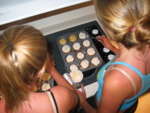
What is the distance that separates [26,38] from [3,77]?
0.59ft

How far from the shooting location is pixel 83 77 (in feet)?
3.89

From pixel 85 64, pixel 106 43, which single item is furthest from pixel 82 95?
pixel 106 43

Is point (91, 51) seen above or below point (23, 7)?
below

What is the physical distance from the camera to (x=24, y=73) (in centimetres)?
59

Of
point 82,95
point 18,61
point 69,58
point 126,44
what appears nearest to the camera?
point 18,61

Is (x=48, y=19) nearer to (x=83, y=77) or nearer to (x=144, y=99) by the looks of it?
(x=83, y=77)

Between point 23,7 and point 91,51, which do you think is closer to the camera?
point 23,7

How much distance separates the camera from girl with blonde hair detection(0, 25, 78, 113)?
54 centimetres

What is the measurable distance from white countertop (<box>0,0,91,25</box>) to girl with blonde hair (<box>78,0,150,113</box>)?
30cm

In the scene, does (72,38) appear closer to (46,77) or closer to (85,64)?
(85,64)

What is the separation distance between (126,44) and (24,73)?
47cm

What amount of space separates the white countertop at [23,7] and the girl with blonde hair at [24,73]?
21 cm

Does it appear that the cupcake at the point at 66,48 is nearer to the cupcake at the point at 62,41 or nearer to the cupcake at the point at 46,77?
the cupcake at the point at 62,41

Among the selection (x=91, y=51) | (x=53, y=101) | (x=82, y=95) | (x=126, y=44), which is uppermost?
(x=126, y=44)
